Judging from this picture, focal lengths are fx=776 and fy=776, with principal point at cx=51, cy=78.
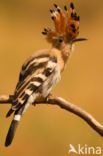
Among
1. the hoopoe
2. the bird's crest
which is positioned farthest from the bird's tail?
the bird's crest

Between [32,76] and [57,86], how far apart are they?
1.88ft

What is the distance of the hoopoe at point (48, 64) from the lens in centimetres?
247

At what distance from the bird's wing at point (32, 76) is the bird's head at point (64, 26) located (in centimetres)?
8

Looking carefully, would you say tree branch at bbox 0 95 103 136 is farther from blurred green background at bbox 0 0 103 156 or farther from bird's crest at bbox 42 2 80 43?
blurred green background at bbox 0 0 103 156

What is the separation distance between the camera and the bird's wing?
2457 mm

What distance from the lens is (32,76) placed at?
2.53m

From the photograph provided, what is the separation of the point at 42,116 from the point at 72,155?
0.89ft

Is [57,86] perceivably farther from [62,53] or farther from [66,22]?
[66,22]

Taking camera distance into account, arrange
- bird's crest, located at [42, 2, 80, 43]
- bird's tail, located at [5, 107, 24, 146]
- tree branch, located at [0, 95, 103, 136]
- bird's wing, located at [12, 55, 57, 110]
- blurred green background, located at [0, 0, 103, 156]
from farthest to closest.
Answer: blurred green background, located at [0, 0, 103, 156] < bird's crest, located at [42, 2, 80, 43] < bird's wing, located at [12, 55, 57, 110] < bird's tail, located at [5, 107, 24, 146] < tree branch, located at [0, 95, 103, 136]

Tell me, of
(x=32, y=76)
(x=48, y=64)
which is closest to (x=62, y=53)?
(x=48, y=64)

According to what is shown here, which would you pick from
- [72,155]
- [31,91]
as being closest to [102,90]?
[72,155]

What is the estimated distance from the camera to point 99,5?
13.3 ft

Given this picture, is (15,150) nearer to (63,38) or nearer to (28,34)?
(63,38)

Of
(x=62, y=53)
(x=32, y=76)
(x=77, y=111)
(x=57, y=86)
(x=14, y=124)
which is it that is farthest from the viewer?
(x=57, y=86)
